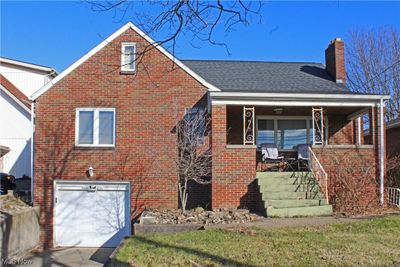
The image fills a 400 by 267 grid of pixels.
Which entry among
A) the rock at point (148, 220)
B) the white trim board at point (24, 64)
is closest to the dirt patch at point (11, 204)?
the rock at point (148, 220)

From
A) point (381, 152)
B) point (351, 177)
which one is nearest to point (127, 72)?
point (351, 177)

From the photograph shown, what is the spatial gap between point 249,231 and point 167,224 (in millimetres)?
2525

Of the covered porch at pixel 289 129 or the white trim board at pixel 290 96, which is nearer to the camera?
the white trim board at pixel 290 96

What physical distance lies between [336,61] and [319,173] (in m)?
5.62

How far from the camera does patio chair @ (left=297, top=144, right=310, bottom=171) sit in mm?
15015

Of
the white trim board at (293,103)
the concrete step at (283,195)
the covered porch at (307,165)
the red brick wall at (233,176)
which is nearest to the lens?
the concrete step at (283,195)

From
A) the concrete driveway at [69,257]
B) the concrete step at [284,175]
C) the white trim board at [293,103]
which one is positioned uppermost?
the white trim board at [293,103]

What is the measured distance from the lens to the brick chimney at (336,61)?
1725 cm

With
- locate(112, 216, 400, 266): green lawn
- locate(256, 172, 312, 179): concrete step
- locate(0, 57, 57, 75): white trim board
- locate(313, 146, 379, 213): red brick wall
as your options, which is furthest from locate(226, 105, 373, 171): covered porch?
locate(0, 57, 57, 75): white trim board

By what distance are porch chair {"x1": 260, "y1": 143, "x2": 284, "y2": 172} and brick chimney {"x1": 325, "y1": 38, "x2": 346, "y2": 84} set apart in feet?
12.7

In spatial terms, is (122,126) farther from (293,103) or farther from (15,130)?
(15,130)

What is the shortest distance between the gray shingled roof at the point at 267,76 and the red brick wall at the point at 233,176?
231cm

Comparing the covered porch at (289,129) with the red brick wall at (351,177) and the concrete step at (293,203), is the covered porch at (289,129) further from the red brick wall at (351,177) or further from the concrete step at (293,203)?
the concrete step at (293,203)

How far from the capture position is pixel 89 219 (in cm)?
1614
